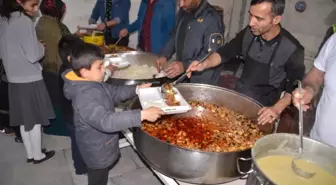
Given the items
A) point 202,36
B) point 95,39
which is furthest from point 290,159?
point 95,39

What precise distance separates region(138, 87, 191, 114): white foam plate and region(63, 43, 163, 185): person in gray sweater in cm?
9

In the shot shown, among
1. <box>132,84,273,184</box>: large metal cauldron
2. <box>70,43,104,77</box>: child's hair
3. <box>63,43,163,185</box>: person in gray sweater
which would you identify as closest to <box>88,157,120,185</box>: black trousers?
<box>63,43,163,185</box>: person in gray sweater

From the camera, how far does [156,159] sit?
4.89ft

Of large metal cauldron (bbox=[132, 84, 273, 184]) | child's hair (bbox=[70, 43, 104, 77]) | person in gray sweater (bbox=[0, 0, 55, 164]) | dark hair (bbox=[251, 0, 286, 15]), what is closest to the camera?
large metal cauldron (bbox=[132, 84, 273, 184])

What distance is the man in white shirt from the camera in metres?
1.69

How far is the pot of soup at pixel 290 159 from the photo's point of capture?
123cm

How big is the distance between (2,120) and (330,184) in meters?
3.78

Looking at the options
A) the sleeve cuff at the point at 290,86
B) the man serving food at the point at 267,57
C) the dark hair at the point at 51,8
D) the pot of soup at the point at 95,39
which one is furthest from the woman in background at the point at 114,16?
the sleeve cuff at the point at 290,86

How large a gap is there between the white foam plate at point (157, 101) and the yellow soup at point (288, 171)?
0.61 metres

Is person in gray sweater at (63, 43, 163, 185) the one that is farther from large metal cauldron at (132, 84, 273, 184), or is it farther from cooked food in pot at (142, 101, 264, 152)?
cooked food in pot at (142, 101, 264, 152)

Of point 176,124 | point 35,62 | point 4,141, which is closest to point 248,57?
point 176,124

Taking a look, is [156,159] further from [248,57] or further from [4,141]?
[4,141]

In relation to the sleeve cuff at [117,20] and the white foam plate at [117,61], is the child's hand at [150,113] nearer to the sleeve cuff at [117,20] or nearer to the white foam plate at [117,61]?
the white foam plate at [117,61]

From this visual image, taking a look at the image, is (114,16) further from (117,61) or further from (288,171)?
(288,171)
